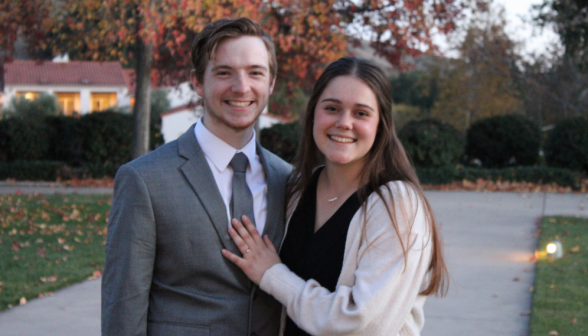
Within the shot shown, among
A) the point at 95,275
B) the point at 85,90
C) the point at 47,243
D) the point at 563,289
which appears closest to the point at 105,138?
the point at 47,243

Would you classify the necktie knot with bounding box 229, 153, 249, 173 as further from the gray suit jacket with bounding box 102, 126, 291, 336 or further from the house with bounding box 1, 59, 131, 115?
the house with bounding box 1, 59, 131, 115

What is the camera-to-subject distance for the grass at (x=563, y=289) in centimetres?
474

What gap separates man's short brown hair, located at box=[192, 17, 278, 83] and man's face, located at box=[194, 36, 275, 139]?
0.9 inches

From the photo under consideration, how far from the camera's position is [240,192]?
7.68 ft

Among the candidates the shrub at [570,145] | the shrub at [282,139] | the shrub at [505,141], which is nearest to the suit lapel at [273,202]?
the shrub at [282,139]

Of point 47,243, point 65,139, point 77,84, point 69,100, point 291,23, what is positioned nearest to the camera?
point 47,243

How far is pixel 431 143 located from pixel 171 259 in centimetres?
1429

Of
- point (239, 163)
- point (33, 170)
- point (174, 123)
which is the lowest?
point (33, 170)

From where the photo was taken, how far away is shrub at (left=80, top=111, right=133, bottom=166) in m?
17.9

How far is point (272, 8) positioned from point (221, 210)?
8.38 m

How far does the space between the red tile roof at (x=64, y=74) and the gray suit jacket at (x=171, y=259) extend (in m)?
46.0

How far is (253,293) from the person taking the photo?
2303mm

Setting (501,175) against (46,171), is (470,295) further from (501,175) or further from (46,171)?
(46,171)

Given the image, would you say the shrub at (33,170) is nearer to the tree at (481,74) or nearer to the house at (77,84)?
the tree at (481,74)
